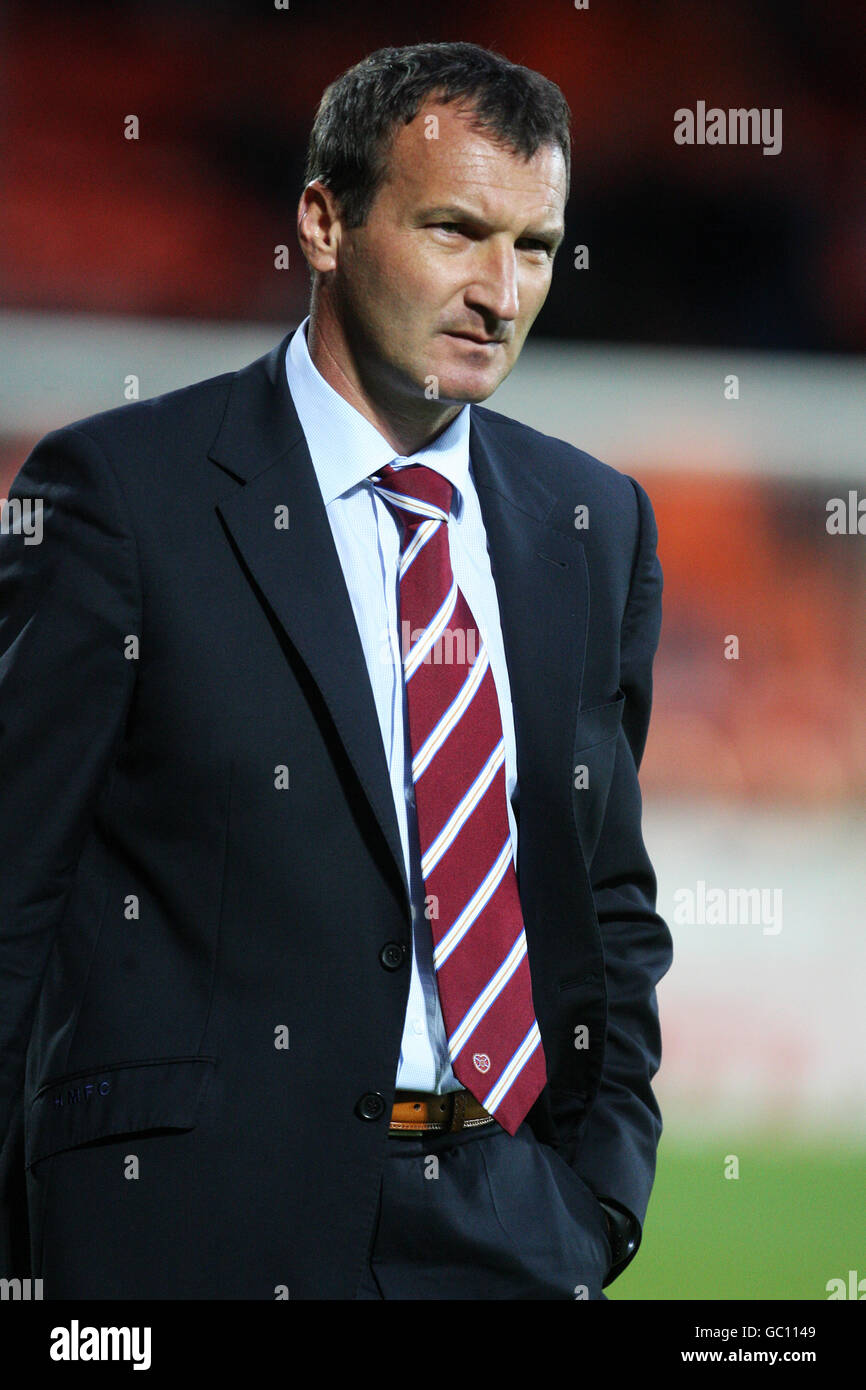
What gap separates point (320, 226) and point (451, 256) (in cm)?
16

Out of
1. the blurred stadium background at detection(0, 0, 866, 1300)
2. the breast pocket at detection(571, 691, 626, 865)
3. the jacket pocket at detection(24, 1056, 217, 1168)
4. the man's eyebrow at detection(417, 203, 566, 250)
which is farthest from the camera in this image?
the blurred stadium background at detection(0, 0, 866, 1300)

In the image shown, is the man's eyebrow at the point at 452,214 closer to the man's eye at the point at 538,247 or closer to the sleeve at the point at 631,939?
the man's eye at the point at 538,247

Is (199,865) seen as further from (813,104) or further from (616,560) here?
(813,104)

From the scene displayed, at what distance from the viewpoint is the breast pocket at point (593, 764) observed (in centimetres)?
143

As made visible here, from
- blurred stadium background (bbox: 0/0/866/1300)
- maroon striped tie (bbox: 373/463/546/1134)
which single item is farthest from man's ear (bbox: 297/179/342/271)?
blurred stadium background (bbox: 0/0/866/1300)

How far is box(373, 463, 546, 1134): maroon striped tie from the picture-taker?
1282 mm

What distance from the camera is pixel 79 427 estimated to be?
1270 millimetres

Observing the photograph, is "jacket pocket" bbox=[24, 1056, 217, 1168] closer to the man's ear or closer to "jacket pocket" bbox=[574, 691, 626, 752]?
"jacket pocket" bbox=[574, 691, 626, 752]

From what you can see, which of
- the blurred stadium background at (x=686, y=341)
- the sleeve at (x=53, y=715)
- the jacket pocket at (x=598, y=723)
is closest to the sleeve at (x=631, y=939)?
the jacket pocket at (x=598, y=723)


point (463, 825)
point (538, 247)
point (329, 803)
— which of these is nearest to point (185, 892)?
point (329, 803)

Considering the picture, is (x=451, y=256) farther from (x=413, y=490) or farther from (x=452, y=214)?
(x=413, y=490)

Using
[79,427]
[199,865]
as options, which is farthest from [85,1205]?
[79,427]

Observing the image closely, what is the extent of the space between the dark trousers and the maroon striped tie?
47 millimetres

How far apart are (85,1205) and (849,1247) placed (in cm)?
214
